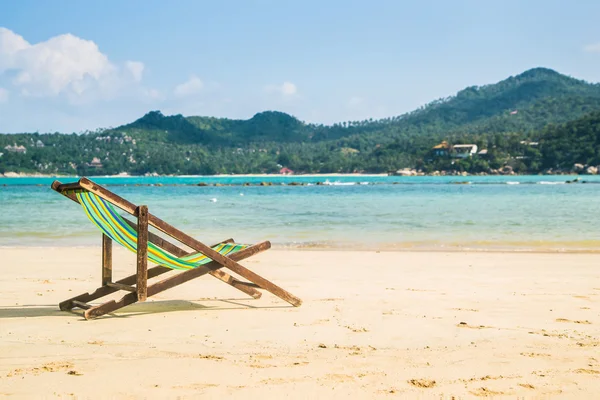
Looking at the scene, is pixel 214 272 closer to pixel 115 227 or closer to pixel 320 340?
pixel 115 227

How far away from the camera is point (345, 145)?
6905 inches

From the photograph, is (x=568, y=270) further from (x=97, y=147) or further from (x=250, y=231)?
(x=97, y=147)

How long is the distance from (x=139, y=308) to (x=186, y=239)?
1059 millimetres

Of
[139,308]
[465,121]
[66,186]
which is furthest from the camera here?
[465,121]

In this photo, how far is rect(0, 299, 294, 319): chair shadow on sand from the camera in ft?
18.8

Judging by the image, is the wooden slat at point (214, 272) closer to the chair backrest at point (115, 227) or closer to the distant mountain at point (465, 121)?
the chair backrest at point (115, 227)

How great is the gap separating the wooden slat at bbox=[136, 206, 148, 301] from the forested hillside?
4574 inches

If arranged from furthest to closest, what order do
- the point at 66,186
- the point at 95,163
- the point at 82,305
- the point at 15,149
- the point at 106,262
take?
the point at 95,163
the point at 15,149
the point at 106,262
the point at 82,305
the point at 66,186

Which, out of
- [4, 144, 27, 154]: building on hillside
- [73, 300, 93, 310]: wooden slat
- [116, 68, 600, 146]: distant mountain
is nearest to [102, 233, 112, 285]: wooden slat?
[73, 300, 93, 310]: wooden slat

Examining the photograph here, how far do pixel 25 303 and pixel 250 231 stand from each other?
429 inches

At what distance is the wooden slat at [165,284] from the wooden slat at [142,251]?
0.08m

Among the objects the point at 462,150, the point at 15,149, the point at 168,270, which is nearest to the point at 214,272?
the point at 168,270

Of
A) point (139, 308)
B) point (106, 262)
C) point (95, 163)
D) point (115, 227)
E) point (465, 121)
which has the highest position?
point (465, 121)

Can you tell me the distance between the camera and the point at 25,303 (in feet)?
20.7
